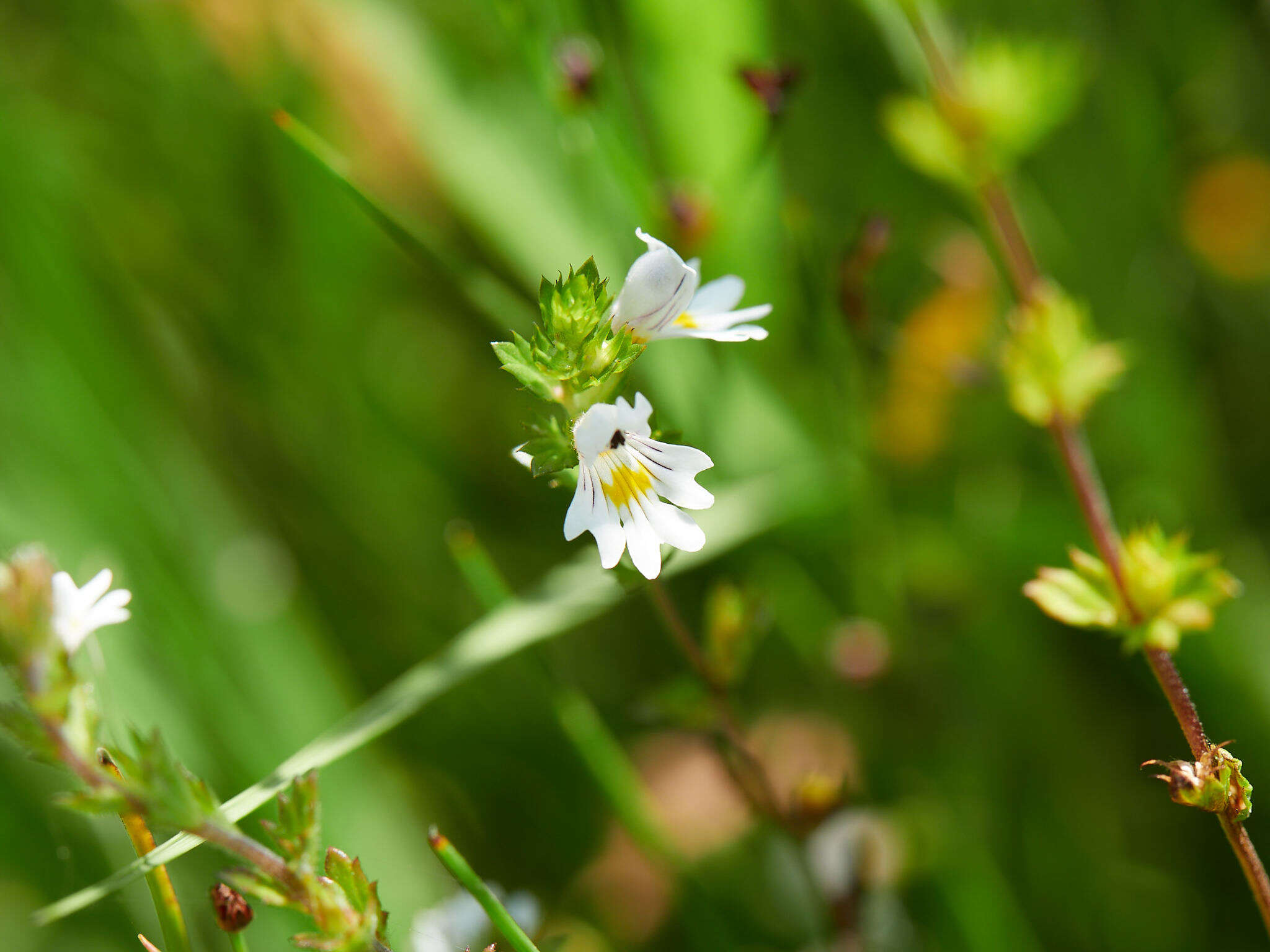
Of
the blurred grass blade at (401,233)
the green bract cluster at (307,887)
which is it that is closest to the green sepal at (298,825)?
the green bract cluster at (307,887)

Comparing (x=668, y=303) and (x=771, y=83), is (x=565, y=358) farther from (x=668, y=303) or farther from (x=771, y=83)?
(x=771, y=83)

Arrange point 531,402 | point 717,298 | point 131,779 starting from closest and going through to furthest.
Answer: point 131,779
point 717,298
point 531,402

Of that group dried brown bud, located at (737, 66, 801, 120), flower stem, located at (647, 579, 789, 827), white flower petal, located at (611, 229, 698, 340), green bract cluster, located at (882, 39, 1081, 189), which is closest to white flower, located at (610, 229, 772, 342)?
white flower petal, located at (611, 229, 698, 340)

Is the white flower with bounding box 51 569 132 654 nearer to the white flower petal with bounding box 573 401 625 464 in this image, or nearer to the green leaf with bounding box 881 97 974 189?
the white flower petal with bounding box 573 401 625 464

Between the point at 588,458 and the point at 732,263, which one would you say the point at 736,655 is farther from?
the point at 732,263

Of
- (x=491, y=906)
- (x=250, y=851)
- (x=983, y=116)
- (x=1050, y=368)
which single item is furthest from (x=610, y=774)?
(x=983, y=116)

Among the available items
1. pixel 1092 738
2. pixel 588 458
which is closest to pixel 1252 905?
pixel 1092 738

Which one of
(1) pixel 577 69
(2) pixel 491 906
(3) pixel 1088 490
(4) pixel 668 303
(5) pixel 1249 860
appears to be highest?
(1) pixel 577 69
